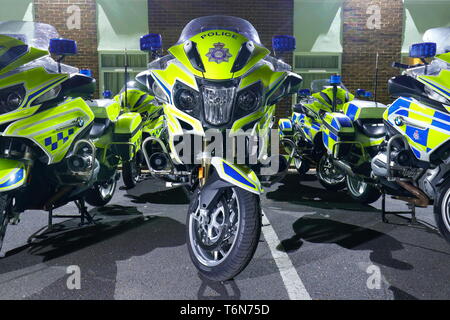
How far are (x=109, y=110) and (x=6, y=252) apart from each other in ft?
5.70

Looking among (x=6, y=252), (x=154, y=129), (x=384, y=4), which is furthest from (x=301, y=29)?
(x=6, y=252)

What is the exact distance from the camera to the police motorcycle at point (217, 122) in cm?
264

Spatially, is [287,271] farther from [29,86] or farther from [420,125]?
[29,86]

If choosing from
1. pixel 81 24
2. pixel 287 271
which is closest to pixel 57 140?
pixel 287 271

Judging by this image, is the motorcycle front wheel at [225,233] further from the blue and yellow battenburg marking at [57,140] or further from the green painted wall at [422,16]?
the green painted wall at [422,16]

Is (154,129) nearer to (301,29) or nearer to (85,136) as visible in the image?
(85,136)

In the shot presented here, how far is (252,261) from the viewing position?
3.23 m

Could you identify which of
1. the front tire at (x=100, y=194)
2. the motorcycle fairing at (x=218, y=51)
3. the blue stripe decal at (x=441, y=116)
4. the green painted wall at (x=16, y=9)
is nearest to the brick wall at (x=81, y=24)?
the green painted wall at (x=16, y=9)

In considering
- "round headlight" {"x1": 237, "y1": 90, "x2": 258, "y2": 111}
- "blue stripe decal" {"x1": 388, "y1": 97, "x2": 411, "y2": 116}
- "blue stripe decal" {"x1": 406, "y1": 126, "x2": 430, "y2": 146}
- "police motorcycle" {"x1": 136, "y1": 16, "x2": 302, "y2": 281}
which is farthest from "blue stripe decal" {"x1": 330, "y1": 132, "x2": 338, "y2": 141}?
"round headlight" {"x1": 237, "y1": 90, "x2": 258, "y2": 111}

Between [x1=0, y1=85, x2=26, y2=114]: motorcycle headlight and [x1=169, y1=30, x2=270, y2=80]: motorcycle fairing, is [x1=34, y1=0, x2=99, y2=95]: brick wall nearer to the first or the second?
[x1=0, y1=85, x2=26, y2=114]: motorcycle headlight

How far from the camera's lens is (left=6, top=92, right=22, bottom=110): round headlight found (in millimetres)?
2900

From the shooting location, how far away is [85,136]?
12.2 ft

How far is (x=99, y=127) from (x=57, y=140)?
1067mm

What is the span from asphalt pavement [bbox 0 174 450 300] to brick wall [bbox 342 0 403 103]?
5845 mm
